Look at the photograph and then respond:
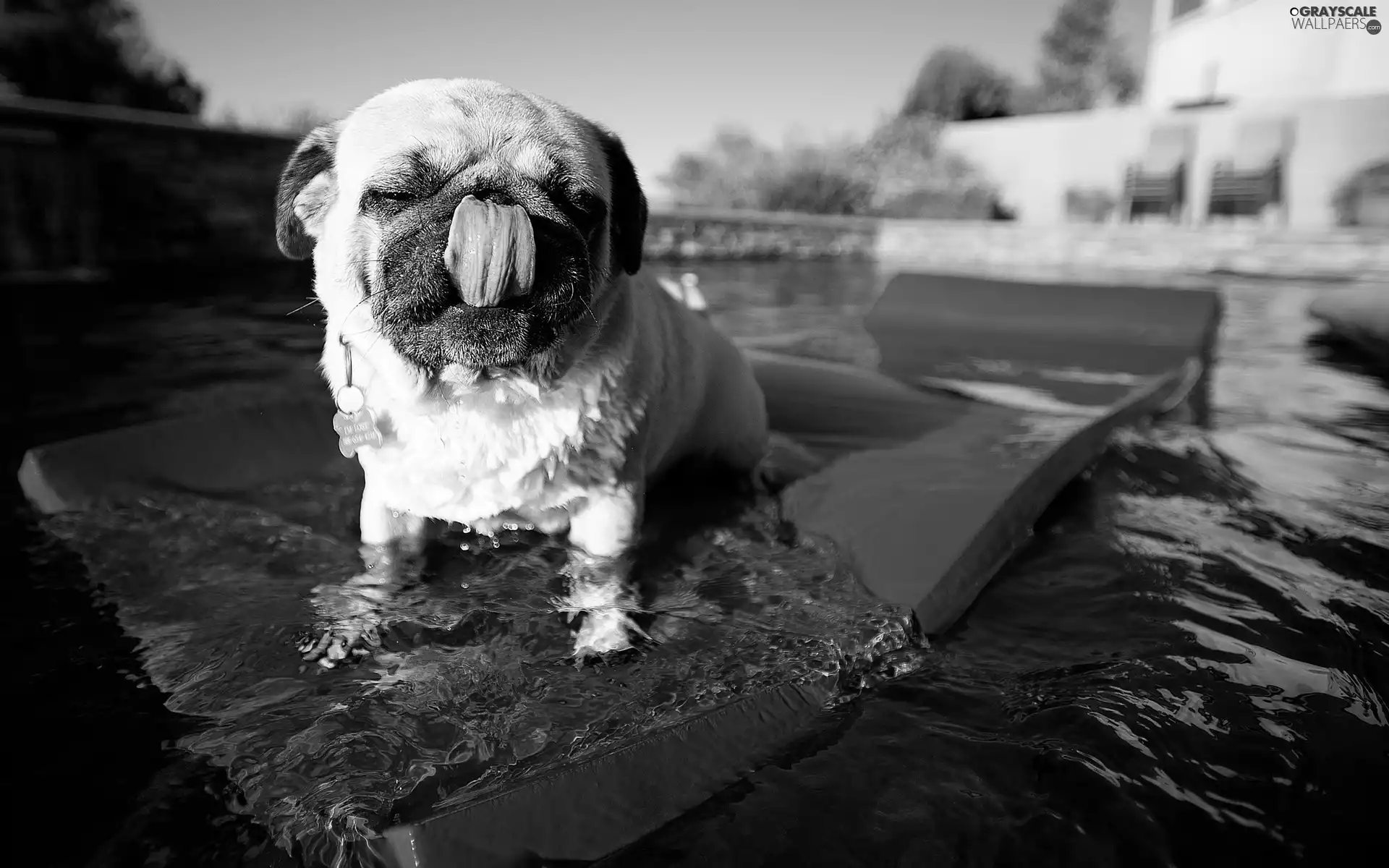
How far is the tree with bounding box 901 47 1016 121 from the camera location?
1133 inches

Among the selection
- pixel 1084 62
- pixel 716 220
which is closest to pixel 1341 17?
pixel 716 220

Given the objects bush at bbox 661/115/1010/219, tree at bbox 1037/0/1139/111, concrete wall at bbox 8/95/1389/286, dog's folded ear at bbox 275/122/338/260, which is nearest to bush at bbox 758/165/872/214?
bush at bbox 661/115/1010/219

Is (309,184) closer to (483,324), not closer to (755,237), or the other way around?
(483,324)

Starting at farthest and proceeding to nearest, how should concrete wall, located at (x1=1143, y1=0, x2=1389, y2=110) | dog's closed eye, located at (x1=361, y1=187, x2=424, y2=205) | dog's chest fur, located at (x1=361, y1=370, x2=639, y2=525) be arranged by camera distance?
concrete wall, located at (x1=1143, y1=0, x2=1389, y2=110) → dog's chest fur, located at (x1=361, y1=370, x2=639, y2=525) → dog's closed eye, located at (x1=361, y1=187, x2=424, y2=205)

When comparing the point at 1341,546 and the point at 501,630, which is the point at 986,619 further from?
the point at 1341,546

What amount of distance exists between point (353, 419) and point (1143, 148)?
19.2 m

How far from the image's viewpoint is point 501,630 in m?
1.72

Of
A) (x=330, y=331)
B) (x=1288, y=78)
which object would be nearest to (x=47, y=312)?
(x=330, y=331)

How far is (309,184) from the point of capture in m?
1.73

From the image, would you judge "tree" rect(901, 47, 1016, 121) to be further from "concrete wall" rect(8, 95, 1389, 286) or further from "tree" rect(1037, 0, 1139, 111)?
"concrete wall" rect(8, 95, 1389, 286)

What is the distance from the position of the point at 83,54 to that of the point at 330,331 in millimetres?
24551

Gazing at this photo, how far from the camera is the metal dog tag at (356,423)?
1.73m

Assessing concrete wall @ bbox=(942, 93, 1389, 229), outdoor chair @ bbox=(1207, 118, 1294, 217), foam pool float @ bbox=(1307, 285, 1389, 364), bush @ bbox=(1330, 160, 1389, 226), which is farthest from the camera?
outdoor chair @ bbox=(1207, 118, 1294, 217)

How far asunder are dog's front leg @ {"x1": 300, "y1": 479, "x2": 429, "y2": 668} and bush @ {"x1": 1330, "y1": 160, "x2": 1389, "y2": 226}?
53.7 feet
